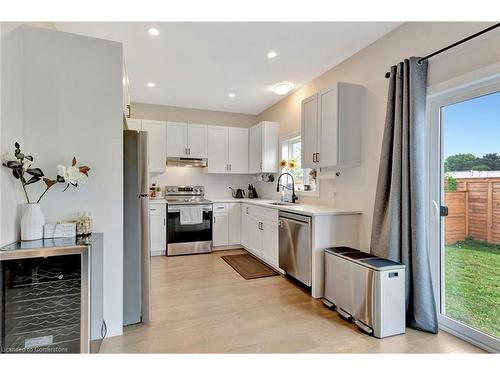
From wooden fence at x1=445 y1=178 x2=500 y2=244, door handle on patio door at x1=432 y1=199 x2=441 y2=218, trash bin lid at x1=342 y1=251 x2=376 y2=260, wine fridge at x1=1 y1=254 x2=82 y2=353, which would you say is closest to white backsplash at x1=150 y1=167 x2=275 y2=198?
trash bin lid at x1=342 y1=251 x2=376 y2=260

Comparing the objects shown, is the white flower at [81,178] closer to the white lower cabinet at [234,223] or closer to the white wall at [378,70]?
the white wall at [378,70]

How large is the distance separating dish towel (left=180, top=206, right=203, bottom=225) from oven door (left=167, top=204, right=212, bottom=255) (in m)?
0.05

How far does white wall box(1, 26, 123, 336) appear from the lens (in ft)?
6.23

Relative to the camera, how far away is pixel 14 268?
5.24ft

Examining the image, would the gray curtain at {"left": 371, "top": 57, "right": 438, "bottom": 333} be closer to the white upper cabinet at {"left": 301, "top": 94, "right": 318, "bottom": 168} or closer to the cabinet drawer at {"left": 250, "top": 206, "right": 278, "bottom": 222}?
the white upper cabinet at {"left": 301, "top": 94, "right": 318, "bottom": 168}

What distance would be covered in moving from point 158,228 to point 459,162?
420 cm

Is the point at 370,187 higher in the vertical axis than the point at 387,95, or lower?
lower

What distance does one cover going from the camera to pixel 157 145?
4.82m

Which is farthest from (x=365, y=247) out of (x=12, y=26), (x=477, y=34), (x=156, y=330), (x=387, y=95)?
(x=12, y=26)

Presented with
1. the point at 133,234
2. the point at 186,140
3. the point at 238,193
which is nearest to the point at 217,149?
the point at 186,140

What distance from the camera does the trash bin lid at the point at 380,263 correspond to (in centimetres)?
221

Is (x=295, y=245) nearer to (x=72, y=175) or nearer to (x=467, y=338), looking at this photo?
(x=467, y=338)
